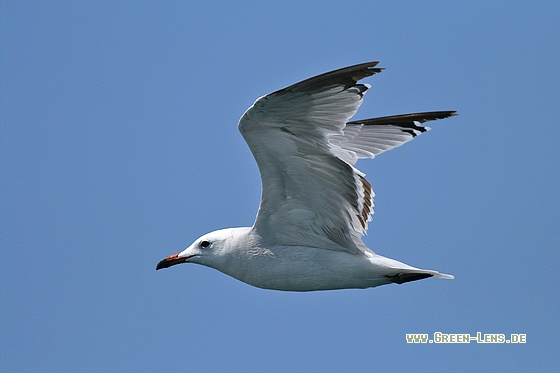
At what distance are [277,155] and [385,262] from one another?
147cm

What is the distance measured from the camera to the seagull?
659 centimetres

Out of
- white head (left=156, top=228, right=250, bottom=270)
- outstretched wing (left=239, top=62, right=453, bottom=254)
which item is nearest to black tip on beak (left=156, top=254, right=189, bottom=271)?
white head (left=156, top=228, right=250, bottom=270)

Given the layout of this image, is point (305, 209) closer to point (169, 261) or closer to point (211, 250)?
point (211, 250)

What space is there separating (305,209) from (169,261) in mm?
1712

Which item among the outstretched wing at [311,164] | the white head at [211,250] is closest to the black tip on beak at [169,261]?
the white head at [211,250]

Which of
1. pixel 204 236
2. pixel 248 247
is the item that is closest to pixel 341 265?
pixel 248 247

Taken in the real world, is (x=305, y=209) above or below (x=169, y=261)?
above

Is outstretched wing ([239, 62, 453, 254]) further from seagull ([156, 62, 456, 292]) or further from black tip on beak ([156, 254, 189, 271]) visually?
black tip on beak ([156, 254, 189, 271])

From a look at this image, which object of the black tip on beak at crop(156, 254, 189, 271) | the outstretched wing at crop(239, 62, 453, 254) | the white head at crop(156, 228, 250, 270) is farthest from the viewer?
the black tip on beak at crop(156, 254, 189, 271)

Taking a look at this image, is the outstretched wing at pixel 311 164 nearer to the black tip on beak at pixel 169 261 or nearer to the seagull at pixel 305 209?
the seagull at pixel 305 209

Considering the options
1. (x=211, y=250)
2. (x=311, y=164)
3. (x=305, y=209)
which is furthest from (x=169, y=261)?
(x=311, y=164)

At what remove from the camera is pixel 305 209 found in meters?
7.45

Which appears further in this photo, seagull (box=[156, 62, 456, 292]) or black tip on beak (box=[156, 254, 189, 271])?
black tip on beak (box=[156, 254, 189, 271])

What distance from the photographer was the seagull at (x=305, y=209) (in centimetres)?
659
